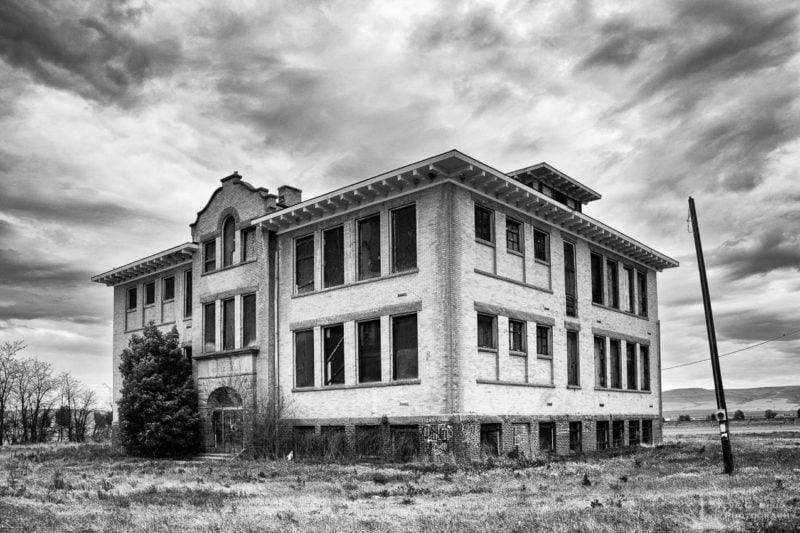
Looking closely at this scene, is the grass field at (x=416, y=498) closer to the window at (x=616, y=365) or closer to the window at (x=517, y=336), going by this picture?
the window at (x=517, y=336)

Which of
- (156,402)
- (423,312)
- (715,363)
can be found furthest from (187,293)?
(715,363)

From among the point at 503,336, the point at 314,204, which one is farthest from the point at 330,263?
the point at 503,336

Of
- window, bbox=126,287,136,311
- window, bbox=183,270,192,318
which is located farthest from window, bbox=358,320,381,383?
window, bbox=126,287,136,311

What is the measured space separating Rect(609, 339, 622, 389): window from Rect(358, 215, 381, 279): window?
13.1 meters

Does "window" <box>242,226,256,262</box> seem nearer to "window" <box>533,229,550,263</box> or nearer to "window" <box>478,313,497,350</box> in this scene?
"window" <box>478,313,497,350</box>

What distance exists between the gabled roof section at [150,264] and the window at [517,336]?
1502 centimetres

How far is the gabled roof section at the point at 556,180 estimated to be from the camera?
105 ft

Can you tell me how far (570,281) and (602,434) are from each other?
6.72 metres

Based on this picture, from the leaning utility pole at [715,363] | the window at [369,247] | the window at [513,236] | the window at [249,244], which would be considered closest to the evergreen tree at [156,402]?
the window at [249,244]

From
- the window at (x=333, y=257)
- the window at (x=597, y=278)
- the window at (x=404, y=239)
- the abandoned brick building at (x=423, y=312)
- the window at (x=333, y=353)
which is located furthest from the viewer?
the window at (x=597, y=278)

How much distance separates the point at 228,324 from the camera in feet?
108

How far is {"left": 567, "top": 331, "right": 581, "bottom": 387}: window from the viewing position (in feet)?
101

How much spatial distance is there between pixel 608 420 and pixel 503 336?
30.6ft

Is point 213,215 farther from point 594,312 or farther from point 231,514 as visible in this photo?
point 231,514
